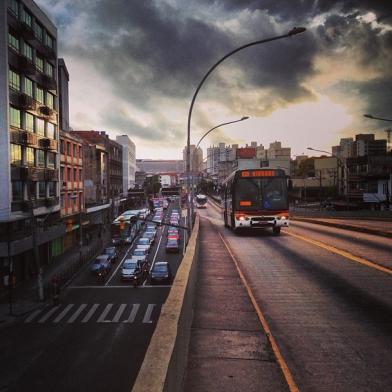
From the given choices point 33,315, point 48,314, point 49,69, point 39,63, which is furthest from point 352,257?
point 49,69

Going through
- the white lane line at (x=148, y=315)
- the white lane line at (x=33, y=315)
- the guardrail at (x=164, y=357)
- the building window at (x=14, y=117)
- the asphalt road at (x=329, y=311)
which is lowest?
the white lane line at (x=33, y=315)

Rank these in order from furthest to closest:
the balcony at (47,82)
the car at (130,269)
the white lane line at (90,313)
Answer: the balcony at (47,82) < the car at (130,269) < the white lane line at (90,313)

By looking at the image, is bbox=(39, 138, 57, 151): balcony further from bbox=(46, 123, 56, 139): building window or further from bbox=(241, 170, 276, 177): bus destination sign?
bbox=(241, 170, 276, 177): bus destination sign

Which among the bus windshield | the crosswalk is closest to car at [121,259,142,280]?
the crosswalk

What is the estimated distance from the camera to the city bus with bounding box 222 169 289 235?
73.8 feet

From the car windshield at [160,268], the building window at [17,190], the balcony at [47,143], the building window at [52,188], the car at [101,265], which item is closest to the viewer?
the building window at [17,190]

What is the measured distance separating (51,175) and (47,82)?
1042 centimetres

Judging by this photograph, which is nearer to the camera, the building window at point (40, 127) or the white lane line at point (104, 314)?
the white lane line at point (104, 314)

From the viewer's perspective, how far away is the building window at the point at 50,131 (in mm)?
45628

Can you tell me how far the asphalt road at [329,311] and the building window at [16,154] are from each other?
→ 28.3 m

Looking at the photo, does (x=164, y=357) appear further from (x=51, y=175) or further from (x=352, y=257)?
(x=51, y=175)

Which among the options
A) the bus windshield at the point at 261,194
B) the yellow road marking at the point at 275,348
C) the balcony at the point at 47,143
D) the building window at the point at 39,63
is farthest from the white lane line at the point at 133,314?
the building window at the point at 39,63

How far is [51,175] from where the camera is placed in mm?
45750

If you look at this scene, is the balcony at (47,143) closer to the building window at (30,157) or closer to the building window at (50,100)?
the building window at (30,157)
